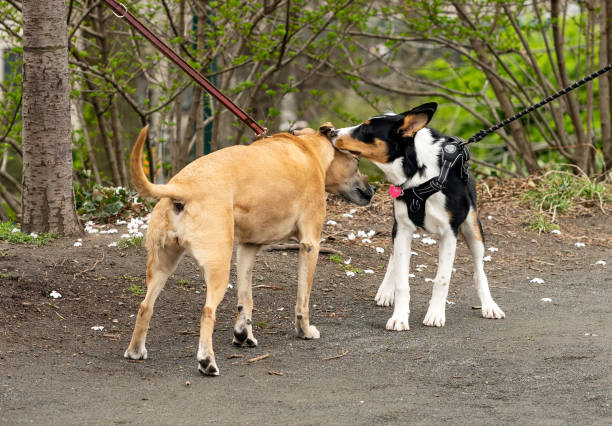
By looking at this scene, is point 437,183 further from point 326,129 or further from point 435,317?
point 435,317

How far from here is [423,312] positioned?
6594 millimetres

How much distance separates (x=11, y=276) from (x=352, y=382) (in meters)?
3.02

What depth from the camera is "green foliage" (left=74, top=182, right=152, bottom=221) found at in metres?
9.27

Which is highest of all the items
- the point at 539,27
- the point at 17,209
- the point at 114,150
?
the point at 539,27

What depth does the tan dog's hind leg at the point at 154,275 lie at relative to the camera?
488 cm

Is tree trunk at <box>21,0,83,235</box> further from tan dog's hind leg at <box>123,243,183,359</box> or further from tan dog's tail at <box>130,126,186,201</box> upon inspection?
tan dog's tail at <box>130,126,186,201</box>

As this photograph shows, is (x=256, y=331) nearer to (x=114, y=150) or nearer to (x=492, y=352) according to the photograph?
(x=492, y=352)

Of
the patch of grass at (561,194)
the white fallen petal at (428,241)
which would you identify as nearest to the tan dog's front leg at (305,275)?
the white fallen petal at (428,241)

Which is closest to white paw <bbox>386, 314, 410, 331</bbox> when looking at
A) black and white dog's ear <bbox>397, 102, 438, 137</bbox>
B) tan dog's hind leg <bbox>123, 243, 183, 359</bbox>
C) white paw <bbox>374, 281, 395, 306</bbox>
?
white paw <bbox>374, 281, 395, 306</bbox>

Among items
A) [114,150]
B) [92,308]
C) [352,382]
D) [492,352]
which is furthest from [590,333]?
[114,150]

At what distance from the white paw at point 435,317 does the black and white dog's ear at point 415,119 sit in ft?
4.12

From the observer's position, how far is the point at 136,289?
Answer: 6.67 m

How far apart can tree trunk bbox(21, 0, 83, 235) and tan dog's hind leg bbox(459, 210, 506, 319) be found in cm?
353

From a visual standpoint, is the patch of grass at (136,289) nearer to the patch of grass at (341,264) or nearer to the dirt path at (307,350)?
the dirt path at (307,350)
